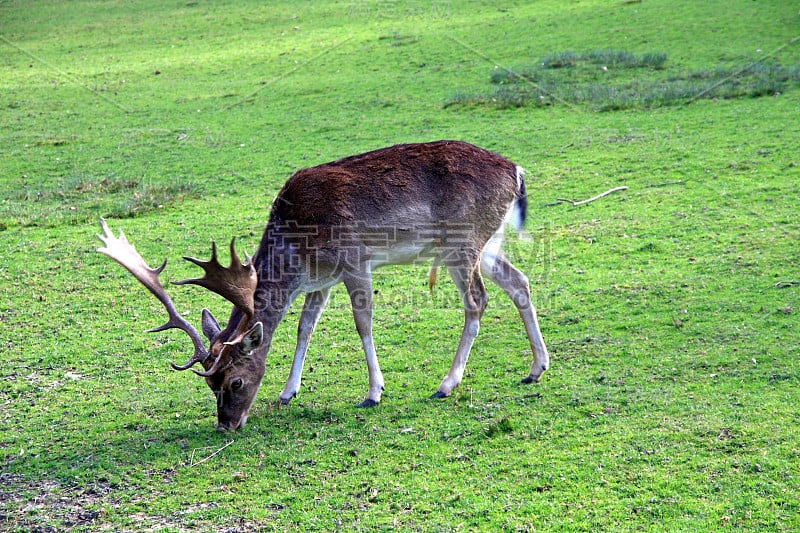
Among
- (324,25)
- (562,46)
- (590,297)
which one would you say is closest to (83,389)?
(590,297)

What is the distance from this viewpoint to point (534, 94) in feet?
57.0

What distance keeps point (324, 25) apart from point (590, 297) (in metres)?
18.7

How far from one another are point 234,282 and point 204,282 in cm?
26

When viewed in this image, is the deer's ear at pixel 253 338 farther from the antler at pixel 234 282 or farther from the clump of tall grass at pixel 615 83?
the clump of tall grass at pixel 615 83

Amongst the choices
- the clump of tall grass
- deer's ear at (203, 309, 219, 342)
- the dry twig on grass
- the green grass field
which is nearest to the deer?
deer's ear at (203, 309, 219, 342)

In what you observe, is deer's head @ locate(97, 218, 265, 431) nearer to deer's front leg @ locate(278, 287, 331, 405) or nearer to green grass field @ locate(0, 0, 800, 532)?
green grass field @ locate(0, 0, 800, 532)

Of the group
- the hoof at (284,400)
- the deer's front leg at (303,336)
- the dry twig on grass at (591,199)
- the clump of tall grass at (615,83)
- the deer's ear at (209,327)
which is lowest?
the hoof at (284,400)

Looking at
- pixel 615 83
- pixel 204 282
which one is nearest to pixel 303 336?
pixel 204 282

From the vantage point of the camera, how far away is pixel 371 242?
24.5ft

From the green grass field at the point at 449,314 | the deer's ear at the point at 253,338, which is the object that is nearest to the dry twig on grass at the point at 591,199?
the green grass field at the point at 449,314

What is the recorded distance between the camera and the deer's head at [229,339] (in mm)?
6660

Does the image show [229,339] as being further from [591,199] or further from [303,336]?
[591,199]

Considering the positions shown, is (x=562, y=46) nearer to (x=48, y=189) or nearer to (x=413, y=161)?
(x=48, y=189)

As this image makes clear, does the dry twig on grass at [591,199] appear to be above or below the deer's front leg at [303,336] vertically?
above
